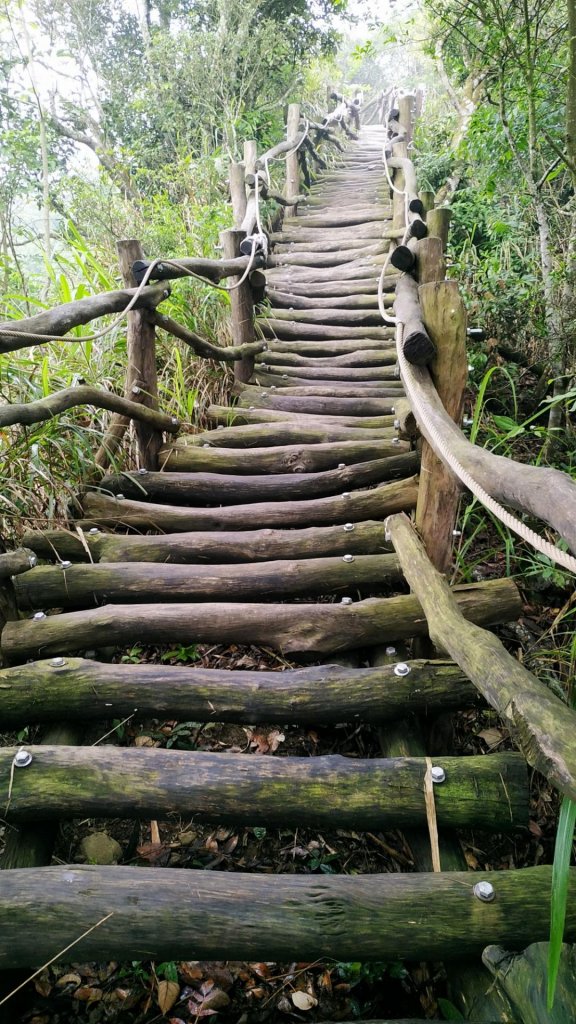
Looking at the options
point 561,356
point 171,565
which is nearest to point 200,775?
point 171,565

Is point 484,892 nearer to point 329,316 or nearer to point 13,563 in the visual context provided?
point 13,563

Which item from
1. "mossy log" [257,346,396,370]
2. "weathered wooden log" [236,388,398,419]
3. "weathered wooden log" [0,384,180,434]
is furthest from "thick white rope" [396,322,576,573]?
"mossy log" [257,346,396,370]

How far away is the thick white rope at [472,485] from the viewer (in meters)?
1.00

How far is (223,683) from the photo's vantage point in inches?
71.2

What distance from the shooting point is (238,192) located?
5539 mm

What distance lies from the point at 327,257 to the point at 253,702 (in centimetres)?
613

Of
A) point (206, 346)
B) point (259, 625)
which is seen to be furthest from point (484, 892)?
point (206, 346)

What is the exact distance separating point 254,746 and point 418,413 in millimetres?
1312

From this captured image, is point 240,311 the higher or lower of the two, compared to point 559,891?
higher

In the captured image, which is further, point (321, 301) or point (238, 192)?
point (321, 301)

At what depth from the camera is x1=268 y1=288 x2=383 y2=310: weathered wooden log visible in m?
5.61

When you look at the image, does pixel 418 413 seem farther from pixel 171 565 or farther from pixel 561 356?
pixel 561 356

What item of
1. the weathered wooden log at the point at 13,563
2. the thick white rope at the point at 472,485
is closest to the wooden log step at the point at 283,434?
the thick white rope at the point at 472,485

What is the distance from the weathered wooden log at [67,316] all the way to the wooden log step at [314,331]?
241 cm
